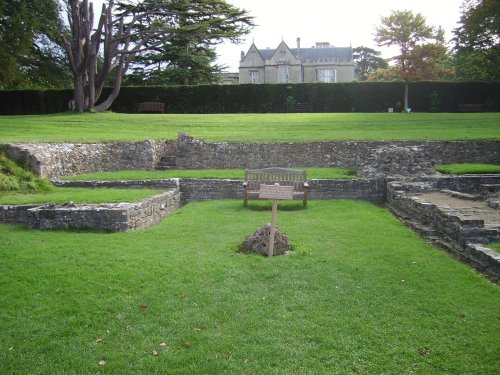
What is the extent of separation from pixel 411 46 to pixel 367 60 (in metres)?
38.7

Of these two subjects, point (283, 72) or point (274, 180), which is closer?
point (274, 180)

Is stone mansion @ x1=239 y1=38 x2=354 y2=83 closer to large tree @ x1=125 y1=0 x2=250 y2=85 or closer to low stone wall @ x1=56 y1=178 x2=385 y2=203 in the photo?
large tree @ x1=125 y1=0 x2=250 y2=85

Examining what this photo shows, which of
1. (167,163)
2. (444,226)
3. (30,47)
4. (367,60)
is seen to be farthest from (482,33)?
(367,60)

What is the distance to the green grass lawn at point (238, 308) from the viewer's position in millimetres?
4664

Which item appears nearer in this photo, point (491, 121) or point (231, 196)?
point (231, 196)

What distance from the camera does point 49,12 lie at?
35.1m

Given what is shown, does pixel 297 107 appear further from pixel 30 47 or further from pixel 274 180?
pixel 274 180

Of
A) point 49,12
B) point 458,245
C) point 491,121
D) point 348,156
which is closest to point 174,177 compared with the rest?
point 348,156

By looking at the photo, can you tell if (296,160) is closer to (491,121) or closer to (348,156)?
(348,156)

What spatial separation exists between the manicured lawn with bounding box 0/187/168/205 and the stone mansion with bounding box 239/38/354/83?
49.9 metres

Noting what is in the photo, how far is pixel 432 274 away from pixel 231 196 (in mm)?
7936

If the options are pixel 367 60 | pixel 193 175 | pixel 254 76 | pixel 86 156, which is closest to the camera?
pixel 193 175

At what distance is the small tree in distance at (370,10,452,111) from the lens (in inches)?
1341

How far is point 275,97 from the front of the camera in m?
33.2
